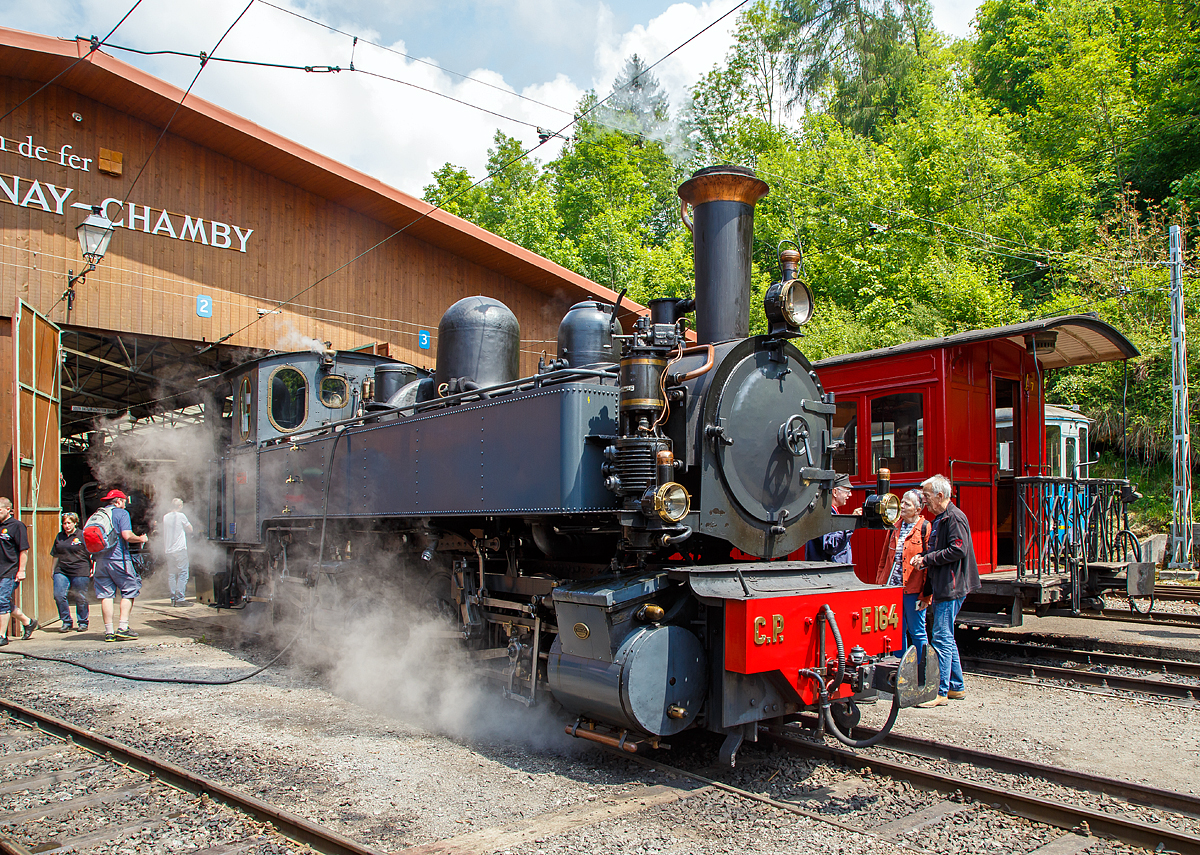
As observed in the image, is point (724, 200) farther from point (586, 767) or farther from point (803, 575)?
point (586, 767)

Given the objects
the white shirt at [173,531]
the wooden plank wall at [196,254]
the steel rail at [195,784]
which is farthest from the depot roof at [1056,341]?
the white shirt at [173,531]

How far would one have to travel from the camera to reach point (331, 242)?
14.3 meters

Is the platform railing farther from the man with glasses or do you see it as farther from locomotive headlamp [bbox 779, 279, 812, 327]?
locomotive headlamp [bbox 779, 279, 812, 327]

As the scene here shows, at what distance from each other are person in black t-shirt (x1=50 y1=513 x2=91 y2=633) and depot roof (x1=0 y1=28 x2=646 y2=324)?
5889 millimetres

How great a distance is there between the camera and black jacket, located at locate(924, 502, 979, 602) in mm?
5852

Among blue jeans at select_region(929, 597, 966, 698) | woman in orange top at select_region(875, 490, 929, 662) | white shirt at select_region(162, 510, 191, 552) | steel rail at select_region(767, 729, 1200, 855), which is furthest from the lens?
white shirt at select_region(162, 510, 191, 552)

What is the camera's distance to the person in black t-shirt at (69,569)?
9.86 metres

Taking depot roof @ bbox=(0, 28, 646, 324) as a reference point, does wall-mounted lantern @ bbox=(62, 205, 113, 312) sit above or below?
below

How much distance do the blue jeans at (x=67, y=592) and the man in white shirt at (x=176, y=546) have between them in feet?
8.52

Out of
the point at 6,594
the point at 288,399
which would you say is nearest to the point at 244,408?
the point at 288,399

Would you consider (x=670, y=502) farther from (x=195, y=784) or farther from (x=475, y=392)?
(x=195, y=784)

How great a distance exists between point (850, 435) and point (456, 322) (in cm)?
465

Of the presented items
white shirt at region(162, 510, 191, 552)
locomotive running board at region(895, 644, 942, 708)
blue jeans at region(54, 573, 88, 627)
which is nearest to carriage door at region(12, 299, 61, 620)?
blue jeans at region(54, 573, 88, 627)

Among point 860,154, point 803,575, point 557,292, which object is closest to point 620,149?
point 860,154
